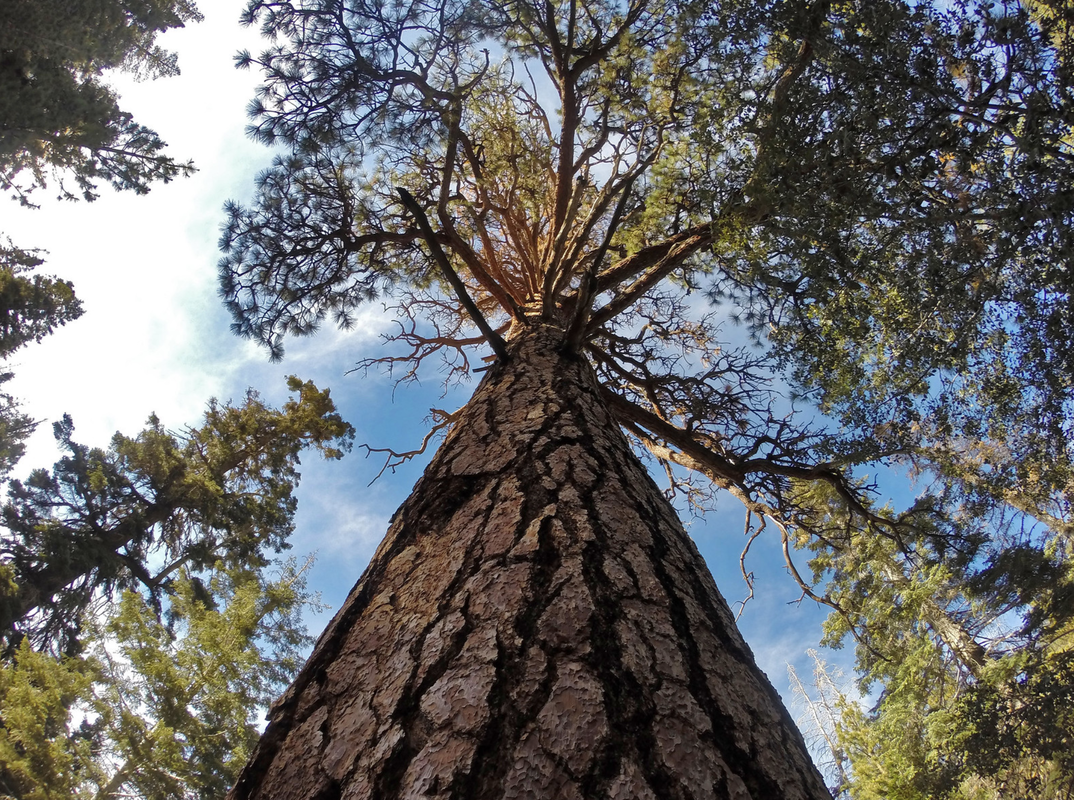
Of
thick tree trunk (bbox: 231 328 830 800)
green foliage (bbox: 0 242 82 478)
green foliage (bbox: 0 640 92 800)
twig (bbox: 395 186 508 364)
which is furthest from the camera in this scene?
green foliage (bbox: 0 242 82 478)

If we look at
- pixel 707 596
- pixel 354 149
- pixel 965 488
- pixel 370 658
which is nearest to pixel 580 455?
pixel 707 596

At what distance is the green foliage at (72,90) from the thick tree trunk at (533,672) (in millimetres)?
9563

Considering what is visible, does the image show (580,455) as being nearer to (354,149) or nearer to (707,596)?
(707,596)

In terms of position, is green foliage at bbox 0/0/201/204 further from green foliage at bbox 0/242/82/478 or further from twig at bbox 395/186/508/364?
twig at bbox 395/186/508/364

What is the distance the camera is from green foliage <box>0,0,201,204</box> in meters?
7.49

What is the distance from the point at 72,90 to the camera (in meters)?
8.06

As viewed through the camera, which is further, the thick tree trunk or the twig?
the twig

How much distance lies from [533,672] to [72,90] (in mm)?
10720

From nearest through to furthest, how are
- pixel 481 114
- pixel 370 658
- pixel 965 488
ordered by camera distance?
pixel 370 658 → pixel 965 488 → pixel 481 114

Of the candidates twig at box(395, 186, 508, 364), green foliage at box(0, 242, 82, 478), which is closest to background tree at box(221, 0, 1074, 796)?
twig at box(395, 186, 508, 364)

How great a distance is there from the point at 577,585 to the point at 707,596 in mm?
480

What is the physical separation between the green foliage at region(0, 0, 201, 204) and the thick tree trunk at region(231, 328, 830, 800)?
31.4 ft

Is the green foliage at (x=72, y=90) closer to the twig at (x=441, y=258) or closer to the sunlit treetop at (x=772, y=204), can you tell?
the sunlit treetop at (x=772, y=204)

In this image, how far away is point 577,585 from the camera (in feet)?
4.67
